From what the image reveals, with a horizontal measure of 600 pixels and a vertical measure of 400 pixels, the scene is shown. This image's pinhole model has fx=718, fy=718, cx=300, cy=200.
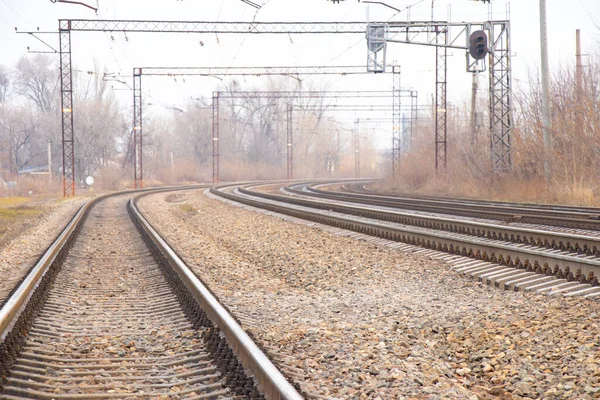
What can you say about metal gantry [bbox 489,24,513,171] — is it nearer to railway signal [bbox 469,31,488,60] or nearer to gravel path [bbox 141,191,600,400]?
railway signal [bbox 469,31,488,60]

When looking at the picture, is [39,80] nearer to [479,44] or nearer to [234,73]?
[234,73]

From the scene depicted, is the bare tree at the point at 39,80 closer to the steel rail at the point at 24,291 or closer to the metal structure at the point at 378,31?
the metal structure at the point at 378,31

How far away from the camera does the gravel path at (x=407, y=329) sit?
4.57 metres

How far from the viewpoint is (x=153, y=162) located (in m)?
80.5

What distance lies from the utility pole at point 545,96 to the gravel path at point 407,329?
14.8 m

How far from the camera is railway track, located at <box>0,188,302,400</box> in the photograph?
14.6ft

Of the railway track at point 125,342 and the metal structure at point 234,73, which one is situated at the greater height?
the metal structure at point 234,73

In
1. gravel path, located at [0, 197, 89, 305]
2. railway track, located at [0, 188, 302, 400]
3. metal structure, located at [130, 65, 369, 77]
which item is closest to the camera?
railway track, located at [0, 188, 302, 400]

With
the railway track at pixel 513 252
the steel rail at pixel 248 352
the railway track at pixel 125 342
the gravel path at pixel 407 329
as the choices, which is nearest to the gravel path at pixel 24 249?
the railway track at pixel 125 342

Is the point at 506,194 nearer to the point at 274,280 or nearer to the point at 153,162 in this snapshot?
the point at 274,280

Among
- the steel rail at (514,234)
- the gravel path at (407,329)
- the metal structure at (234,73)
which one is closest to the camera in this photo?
the gravel path at (407,329)

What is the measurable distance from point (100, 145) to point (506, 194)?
51.6m

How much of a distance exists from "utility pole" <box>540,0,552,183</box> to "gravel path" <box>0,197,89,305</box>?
51.1ft

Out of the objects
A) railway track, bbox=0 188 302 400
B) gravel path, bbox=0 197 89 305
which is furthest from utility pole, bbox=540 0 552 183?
railway track, bbox=0 188 302 400
